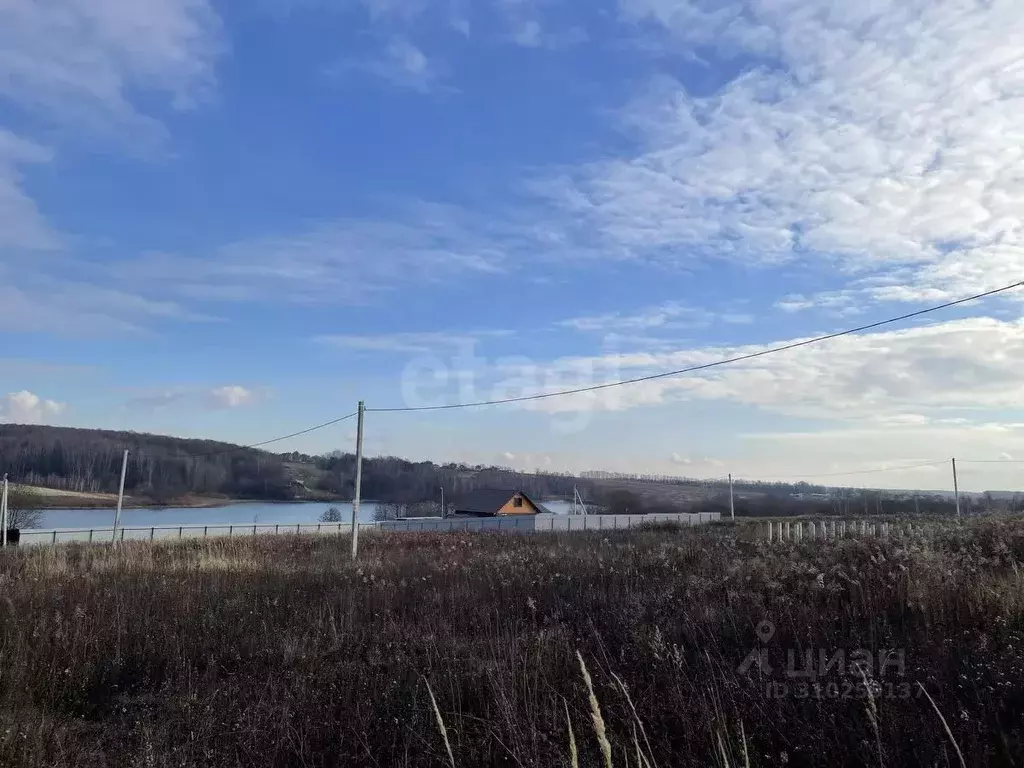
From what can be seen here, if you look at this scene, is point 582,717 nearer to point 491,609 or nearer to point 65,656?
point 491,609

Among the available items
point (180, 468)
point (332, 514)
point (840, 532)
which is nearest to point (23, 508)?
point (180, 468)

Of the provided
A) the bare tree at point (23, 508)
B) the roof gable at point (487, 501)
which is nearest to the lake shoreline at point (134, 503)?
the bare tree at point (23, 508)

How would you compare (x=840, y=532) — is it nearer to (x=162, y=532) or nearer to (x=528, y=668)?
(x=528, y=668)

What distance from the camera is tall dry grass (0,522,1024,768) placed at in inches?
149

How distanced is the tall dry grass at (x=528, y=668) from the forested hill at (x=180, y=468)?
1067 inches

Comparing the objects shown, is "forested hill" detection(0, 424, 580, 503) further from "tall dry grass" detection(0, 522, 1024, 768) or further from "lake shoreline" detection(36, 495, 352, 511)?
"tall dry grass" detection(0, 522, 1024, 768)

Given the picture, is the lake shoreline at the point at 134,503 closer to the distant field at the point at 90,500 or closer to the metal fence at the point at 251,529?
the distant field at the point at 90,500

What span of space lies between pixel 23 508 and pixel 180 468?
11.5 m

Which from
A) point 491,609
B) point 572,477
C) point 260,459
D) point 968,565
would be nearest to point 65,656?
point 491,609

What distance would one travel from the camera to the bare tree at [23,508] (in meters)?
43.8

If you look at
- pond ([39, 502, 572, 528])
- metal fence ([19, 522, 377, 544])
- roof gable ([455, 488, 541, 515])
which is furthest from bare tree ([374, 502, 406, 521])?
metal fence ([19, 522, 377, 544])

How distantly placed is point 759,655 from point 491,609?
3865 mm

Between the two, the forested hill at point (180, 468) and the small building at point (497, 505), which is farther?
the small building at point (497, 505)

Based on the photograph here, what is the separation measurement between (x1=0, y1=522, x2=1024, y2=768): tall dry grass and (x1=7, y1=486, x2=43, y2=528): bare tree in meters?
41.9
